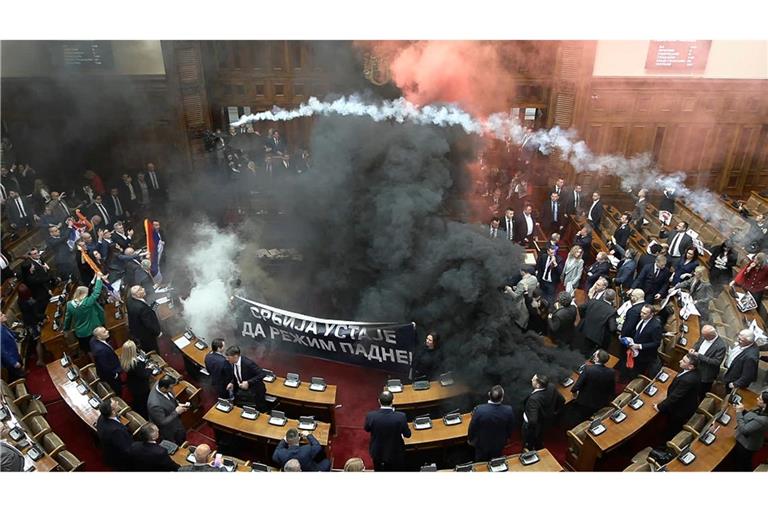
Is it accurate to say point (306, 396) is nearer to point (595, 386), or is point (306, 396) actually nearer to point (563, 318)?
point (595, 386)

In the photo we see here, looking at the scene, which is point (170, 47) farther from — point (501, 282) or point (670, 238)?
point (670, 238)

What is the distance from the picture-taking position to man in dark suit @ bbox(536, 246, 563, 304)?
990 centimetres

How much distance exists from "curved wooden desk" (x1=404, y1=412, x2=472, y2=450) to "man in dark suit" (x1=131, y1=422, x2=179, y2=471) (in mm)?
2695

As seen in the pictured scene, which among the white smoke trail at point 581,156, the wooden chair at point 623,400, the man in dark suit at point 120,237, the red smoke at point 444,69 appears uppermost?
the red smoke at point 444,69

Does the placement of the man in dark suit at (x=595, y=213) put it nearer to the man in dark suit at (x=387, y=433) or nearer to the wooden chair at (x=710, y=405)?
the wooden chair at (x=710, y=405)

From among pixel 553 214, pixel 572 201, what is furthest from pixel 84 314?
pixel 572 201

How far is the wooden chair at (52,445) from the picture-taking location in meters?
6.26

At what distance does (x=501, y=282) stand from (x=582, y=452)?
237cm

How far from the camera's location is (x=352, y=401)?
27.4 ft

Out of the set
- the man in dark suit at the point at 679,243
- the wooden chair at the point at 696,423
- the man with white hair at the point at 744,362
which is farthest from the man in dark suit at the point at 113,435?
the man in dark suit at the point at 679,243

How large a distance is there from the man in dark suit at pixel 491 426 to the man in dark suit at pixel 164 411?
3.50 metres

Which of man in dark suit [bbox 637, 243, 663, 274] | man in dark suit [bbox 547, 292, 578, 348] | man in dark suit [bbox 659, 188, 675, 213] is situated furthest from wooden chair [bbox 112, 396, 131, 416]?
man in dark suit [bbox 659, 188, 675, 213]

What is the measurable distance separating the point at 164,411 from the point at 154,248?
4.40 m

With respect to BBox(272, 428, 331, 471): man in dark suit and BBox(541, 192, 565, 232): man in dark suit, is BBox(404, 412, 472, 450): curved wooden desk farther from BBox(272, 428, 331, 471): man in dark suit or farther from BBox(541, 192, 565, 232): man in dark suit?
BBox(541, 192, 565, 232): man in dark suit
